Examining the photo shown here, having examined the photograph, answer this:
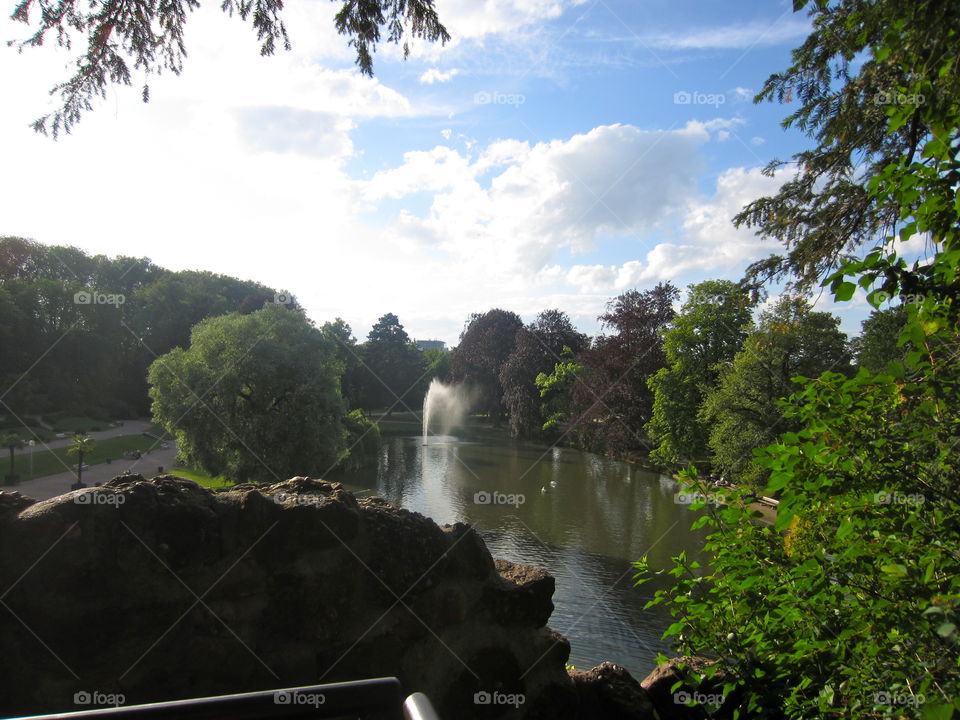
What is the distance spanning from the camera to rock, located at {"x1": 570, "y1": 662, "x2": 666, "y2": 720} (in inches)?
287

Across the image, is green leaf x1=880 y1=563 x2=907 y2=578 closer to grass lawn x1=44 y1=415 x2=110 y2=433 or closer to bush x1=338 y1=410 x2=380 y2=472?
bush x1=338 y1=410 x2=380 y2=472

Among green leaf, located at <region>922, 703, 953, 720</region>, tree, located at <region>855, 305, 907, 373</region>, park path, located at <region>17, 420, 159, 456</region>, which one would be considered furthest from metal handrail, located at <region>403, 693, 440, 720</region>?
tree, located at <region>855, 305, 907, 373</region>

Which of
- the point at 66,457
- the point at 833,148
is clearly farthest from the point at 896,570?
the point at 66,457

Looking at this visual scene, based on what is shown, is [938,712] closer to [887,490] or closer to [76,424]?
[887,490]

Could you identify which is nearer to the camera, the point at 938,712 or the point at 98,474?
the point at 938,712

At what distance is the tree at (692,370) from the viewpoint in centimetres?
3350

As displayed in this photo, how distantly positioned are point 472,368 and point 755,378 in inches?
1658

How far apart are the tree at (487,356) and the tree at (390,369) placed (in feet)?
22.6

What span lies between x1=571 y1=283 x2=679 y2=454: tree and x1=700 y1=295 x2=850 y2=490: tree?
34.2ft

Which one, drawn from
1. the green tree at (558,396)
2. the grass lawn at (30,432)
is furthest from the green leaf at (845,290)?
the green tree at (558,396)

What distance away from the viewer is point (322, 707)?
1043 mm

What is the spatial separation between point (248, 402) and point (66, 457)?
14.0 metres

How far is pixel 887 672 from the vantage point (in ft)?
8.90

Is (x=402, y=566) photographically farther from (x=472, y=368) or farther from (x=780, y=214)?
(x=472, y=368)
